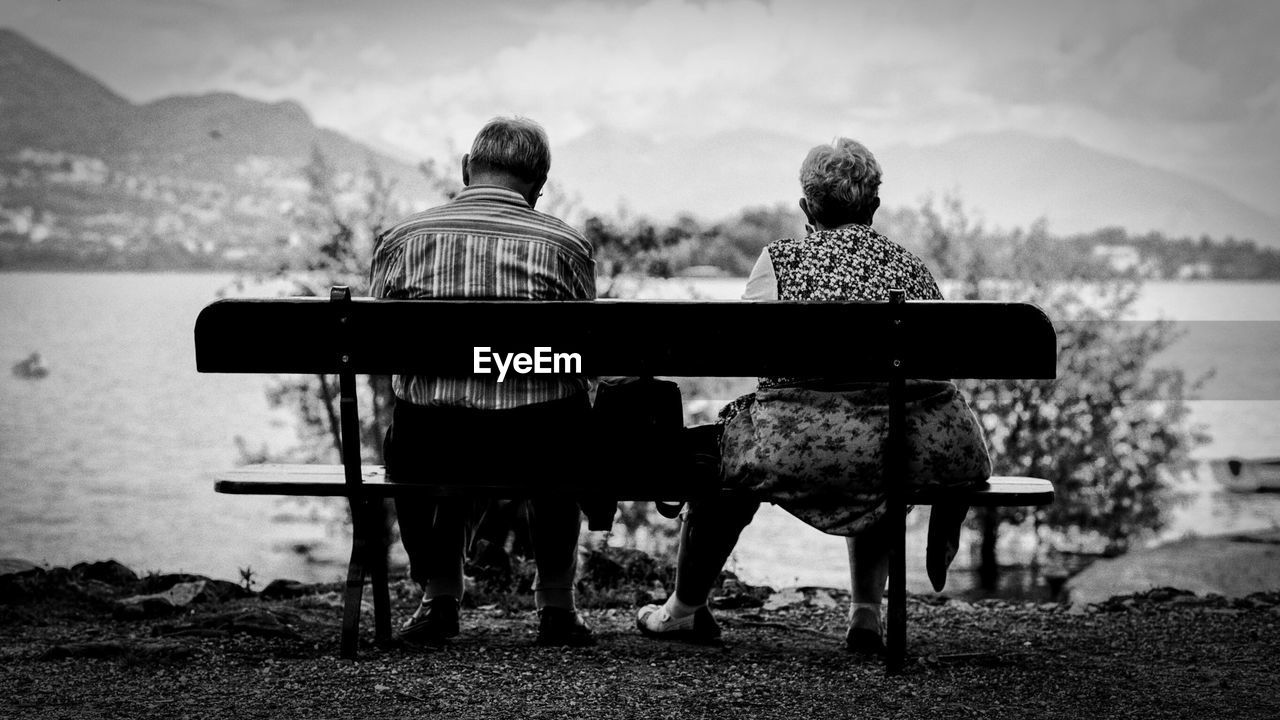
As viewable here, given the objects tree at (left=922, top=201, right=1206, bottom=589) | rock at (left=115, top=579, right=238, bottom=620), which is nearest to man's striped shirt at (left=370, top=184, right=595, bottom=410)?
rock at (left=115, top=579, right=238, bottom=620)

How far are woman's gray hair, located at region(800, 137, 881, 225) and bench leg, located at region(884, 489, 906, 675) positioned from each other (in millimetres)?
887

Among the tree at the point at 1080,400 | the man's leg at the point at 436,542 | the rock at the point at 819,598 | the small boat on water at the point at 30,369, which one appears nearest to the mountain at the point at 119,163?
the small boat on water at the point at 30,369

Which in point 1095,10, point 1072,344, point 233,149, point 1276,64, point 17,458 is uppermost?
point 1095,10

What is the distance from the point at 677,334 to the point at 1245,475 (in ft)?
122

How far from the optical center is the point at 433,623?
4.00 meters

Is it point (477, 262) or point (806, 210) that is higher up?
point (806, 210)

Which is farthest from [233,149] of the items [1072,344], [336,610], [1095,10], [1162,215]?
[1095,10]

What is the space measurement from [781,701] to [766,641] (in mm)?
800

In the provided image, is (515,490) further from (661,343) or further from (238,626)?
(238,626)

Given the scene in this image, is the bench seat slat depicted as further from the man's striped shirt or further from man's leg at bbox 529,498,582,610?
man's leg at bbox 529,498,582,610

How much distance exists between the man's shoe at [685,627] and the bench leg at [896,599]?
635mm

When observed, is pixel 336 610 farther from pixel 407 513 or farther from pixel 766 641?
pixel 766 641

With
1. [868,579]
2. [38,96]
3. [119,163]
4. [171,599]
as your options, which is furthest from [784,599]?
[38,96]

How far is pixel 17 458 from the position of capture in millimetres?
46250
